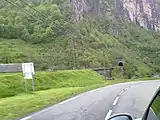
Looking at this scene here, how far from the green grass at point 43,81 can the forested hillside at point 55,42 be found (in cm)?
2855

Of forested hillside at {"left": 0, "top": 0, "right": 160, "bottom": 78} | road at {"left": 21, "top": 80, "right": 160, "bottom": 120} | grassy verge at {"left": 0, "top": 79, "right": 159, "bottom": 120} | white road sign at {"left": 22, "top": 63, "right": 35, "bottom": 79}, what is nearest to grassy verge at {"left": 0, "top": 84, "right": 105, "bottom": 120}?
grassy verge at {"left": 0, "top": 79, "right": 159, "bottom": 120}

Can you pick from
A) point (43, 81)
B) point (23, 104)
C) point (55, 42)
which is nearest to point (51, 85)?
point (43, 81)

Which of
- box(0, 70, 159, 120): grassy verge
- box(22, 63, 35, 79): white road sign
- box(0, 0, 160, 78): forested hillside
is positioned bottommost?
box(0, 70, 159, 120): grassy verge

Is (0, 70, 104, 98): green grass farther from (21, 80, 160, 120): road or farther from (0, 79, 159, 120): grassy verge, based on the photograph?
(21, 80, 160, 120): road

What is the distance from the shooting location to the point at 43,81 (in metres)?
43.1

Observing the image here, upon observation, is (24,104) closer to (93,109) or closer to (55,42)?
(93,109)

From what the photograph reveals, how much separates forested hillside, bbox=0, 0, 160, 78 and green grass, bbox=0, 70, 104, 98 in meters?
28.6

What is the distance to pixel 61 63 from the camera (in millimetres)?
95125

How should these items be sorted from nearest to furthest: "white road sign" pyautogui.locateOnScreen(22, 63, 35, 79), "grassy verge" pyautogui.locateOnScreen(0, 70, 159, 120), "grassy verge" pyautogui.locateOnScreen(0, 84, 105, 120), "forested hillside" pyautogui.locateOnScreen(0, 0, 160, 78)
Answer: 1. "grassy verge" pyautogui.locateOnScreen(0, 84, 105, 120)
2. "grassy verge" pyautogui.locateOnScreen(0, 70, 159, 120)
3. "white road sign" pyautogui.locateOnScreen(22, 63, 35, 79)
4. "forested hillside" pyautogui.locateOnScreen(0, 0, 160, 78)

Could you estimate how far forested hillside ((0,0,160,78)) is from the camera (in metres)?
97.0

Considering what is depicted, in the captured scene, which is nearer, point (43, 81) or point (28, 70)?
point (28, 70)

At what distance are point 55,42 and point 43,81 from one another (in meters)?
73.3

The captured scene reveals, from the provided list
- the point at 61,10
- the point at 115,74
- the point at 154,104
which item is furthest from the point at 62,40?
the point at 154,104

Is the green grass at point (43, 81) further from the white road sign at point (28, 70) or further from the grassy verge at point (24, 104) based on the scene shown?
the grassy verge at point (24, 104)
